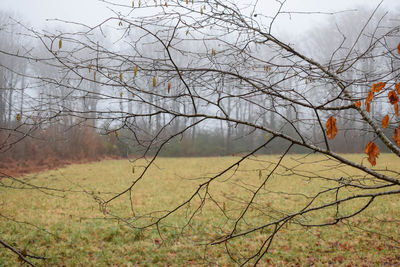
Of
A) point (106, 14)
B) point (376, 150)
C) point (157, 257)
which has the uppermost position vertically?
point (106, 14)

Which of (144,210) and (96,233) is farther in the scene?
(144,210)

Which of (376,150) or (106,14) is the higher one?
(106,14)

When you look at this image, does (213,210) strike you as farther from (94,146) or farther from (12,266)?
(94,146)

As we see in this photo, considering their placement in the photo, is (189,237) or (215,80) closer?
(215,80)

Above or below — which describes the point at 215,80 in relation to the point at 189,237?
above

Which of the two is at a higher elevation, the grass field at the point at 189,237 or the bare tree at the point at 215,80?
the bare tree at the point at 215,80

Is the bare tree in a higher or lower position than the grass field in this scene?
higher

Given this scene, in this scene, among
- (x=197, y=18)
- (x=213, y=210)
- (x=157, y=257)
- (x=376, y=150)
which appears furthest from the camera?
(x=213, y=210)

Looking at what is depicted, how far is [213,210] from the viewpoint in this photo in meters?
6.91

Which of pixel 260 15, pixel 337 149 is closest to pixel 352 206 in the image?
pixel 260 15

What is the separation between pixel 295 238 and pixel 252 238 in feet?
2.34

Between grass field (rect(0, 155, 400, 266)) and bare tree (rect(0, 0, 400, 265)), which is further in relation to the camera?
grass field (rect(0, 155, 400, 266))

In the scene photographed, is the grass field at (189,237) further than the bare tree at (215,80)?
Yes

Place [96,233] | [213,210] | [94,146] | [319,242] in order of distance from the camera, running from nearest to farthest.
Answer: [319,242]
[96,233]
[213,210]
[94,146]
